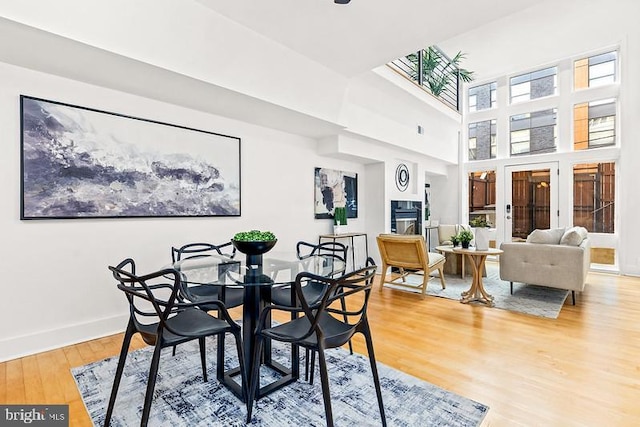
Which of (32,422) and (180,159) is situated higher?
(180,159)

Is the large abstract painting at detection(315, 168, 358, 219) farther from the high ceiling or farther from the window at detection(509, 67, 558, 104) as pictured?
the window at detection(509, 67, 558, 104)

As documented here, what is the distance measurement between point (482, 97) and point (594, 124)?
7.38 ft

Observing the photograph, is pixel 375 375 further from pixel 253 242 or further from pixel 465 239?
pixel 465 239

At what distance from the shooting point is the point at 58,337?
8.94 ft

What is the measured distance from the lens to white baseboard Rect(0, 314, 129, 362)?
99.0 inches

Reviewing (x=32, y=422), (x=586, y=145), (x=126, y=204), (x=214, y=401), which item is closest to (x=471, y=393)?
(x=214, y=401)

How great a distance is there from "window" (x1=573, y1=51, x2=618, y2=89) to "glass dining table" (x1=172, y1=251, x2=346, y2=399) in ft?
22.2

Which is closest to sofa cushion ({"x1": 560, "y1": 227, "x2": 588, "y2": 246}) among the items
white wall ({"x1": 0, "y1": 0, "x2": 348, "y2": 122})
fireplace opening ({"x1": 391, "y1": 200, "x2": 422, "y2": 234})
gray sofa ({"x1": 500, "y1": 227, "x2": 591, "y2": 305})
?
gray sofa ({"x1": 500, "y1": 227, "x2": 591, "y2": 305})

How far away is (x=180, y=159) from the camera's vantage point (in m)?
3.44

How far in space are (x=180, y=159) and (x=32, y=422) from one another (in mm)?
2385

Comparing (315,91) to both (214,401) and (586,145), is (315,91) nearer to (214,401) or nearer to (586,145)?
(214,401)

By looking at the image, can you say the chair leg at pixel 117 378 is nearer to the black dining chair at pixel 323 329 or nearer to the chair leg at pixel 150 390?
the chair leg at pixel 150 390

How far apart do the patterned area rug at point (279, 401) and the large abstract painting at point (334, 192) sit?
3.00 meters

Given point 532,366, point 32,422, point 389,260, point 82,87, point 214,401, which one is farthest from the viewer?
point 389,260
